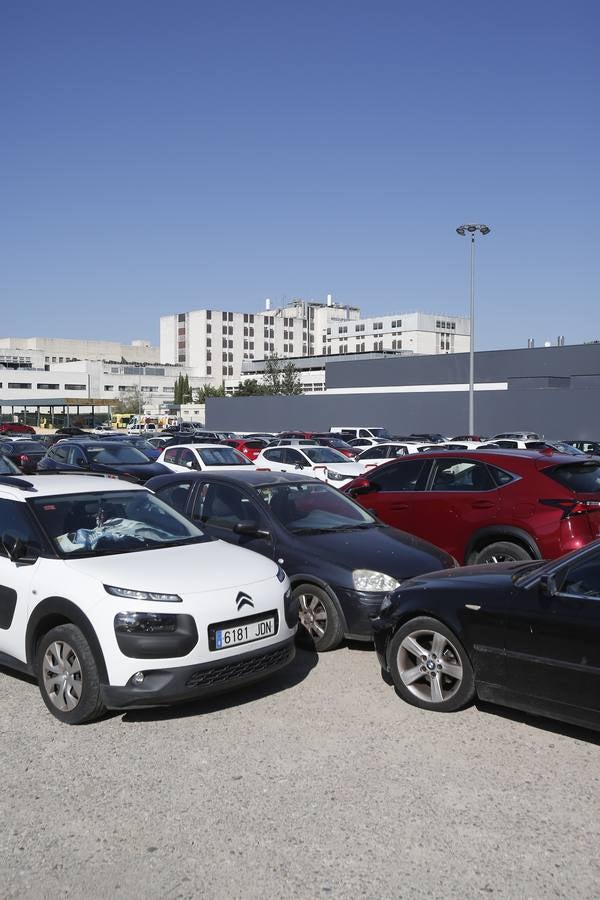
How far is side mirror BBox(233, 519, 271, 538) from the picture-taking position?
7152 millimetres

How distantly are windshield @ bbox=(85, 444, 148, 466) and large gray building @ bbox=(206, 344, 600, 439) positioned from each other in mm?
35745

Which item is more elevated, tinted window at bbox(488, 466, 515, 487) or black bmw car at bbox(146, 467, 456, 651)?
tinted window at bbox(488, 466, 515, 487)

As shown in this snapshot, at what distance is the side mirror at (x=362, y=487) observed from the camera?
9930mm

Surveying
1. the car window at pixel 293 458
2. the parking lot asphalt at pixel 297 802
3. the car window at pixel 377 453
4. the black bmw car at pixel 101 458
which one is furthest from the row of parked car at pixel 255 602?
the car window at pixel 377 453

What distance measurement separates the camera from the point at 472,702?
5645 millimetres

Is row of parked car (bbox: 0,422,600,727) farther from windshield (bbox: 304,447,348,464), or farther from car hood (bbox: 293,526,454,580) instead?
windshield (bbox: 304,447,348,464)

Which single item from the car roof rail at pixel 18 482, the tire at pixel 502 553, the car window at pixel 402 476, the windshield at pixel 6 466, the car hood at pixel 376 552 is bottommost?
the tire at pixel 502 553

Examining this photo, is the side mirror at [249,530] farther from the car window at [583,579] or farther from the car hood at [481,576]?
the car window at [583,579]

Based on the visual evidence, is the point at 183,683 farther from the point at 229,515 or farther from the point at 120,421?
the point at 120,421

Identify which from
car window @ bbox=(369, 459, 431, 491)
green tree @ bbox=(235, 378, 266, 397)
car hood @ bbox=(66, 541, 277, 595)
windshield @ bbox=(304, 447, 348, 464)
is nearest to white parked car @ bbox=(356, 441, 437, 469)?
windshield @ bbox=(304, 447, 348, 464)

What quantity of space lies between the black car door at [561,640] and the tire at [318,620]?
79.4 inches

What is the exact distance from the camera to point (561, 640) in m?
4.74

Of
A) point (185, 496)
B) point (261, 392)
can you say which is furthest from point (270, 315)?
point (185, 496)

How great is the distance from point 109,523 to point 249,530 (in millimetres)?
1389
